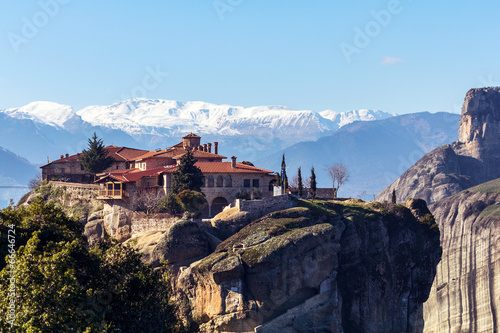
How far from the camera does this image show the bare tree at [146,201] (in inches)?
3386

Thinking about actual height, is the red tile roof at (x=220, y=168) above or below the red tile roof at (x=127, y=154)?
below

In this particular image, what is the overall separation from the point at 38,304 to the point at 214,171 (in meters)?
53.9

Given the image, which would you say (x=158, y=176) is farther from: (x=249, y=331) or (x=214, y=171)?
(x=249, y=331)

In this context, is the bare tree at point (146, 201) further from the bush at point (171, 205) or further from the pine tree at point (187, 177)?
the bush at point (171, 205)

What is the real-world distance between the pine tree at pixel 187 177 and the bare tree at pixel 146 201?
2.78 metres

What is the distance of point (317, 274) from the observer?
75000 mm

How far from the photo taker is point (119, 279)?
4509 cm

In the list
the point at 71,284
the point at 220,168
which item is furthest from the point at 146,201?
the point at 71,284

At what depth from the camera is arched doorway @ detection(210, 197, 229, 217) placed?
8956 cm

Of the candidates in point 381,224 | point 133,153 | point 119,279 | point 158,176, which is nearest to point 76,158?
point 133,153

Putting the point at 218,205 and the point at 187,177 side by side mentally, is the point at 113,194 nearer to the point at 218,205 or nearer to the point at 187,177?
the point at 187,177

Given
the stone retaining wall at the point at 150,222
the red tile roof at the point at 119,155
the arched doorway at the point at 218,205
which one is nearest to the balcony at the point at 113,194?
the stone retaining wall at the point at 150,222

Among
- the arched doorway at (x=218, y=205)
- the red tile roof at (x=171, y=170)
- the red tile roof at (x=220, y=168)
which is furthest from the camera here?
the red tile roof at (x=220, y=168)

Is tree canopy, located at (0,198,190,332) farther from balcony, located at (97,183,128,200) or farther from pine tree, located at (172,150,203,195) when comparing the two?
balcony, located at (97,183,128,200)
